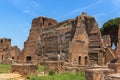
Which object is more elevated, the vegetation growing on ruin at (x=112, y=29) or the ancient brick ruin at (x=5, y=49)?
the vegetation growing on ruin at (x=112, y=29)

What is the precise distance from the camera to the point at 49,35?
1385 inches

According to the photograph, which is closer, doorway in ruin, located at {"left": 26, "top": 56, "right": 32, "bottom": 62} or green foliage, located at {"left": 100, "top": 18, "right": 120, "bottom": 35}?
doorway in ruin, located at {"left": 26, "top": 56, "right": 32, "bottom": 62}

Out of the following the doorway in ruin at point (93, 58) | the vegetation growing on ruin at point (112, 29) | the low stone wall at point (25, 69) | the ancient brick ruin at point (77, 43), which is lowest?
the low stone wall at point (25, 69)

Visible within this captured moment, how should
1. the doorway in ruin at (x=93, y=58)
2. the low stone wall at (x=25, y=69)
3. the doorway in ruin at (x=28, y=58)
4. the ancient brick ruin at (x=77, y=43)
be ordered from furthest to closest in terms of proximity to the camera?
1. the doorway in ruin at (x=28, y=58)
2. the doorway in ruin at (x=93, y=58)
3. the ancient brick ruin at (x=77, y=43)
4. the low stone wall at (x=25, y=69)

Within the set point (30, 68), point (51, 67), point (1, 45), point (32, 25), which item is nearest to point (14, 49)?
point (1, 45)

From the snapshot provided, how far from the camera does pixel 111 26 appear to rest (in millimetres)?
55781

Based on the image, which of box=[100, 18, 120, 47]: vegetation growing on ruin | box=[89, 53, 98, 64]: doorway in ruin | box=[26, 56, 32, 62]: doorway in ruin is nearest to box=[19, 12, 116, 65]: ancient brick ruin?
box=[89, 53, 98, 64]: doorway in ruin

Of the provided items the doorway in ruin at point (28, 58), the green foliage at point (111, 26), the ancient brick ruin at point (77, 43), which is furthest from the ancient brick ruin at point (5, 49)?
the green foliage at point (111, 26)

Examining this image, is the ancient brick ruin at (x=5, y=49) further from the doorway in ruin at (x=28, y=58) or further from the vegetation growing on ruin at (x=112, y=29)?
the vegetation growing on ruin at (x=112, y=29)

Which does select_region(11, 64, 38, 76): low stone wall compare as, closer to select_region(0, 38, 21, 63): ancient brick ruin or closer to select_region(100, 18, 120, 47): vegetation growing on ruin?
select_region(0, 38, 21, 63): ancient brick ruin

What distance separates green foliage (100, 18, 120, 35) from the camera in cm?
5512

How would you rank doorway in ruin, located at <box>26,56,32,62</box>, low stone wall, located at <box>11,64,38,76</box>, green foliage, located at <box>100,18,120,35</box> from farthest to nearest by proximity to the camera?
green foliage, located at <box>100,18,120,35</box> < doorway in ruin, located at <box>26,56,32,62</box> < low stone wall, located at <box>11,64,38,76</box>

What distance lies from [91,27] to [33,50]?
34.5 feet

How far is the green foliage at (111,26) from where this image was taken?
5512 cm
